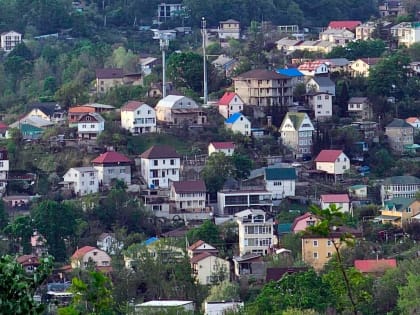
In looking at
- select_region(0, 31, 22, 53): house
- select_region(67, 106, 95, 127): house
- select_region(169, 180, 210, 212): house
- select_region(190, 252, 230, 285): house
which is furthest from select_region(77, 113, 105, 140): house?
select_region(0, 31, 22, 53): house

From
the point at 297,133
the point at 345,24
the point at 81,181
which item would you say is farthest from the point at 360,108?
the point at 345,24

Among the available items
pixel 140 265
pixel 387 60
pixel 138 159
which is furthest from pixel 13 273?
pixel 387 60

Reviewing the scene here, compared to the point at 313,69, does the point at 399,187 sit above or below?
below

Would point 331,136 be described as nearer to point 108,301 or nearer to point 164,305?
point 164,305

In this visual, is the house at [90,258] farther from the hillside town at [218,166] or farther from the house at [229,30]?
the house at [229,30]

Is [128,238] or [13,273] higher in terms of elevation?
[13,273]

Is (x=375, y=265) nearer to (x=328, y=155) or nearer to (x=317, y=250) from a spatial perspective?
(x=317, y=250)
